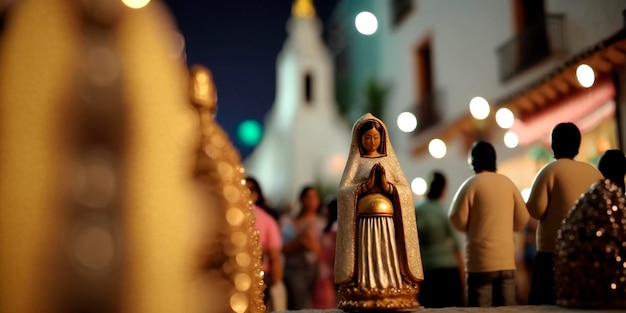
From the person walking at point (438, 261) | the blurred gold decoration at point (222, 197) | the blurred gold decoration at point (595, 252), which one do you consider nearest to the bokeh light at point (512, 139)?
the person walking at point (438, 261)

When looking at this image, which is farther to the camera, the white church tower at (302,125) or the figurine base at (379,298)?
the white church tower at (302,125)

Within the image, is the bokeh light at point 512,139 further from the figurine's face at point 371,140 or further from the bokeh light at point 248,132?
the bokeh light at point 248,132

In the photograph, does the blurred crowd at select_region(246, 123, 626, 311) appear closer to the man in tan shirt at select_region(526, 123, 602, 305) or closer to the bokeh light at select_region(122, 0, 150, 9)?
the man in tan shirt at select_region(526, 123, 602, 305)

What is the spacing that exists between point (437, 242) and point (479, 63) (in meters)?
7.13

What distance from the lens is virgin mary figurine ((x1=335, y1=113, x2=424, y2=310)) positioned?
370cm

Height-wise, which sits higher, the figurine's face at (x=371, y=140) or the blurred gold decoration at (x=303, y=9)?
the blurred gold decoration at (x=303, y=9)

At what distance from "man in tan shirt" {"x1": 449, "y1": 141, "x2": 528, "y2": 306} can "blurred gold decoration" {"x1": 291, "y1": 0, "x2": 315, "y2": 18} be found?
22.5m

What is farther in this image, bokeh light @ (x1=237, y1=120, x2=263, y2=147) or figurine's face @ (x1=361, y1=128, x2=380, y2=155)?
bokeh light @ (x1=237, y1=120, x2=263, y2=147)

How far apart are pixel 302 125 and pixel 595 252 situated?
2038 centimetres

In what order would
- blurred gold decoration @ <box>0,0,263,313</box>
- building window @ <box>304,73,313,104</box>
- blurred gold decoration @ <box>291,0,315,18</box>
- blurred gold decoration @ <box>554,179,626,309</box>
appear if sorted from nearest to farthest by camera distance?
blurred gold decoration @ <box>0,0,263,313</box>, blurred gold decoration @ <box>554,179,626,309</box>, building window @ <box>304,73,313,104</box>, blurred gold decoration @ <box>291,0,315,18</box>

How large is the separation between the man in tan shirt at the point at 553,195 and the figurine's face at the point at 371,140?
123 cm

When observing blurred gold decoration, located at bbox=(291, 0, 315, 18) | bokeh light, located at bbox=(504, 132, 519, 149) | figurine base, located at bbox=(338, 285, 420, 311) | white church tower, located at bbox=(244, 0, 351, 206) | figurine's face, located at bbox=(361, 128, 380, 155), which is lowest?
figurine base, located at bbox=(338, 285, 420, 311)

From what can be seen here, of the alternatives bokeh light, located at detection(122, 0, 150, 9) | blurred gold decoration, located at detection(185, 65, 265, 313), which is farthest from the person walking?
bokeh light, located at detection(122, 0, 150, 9)

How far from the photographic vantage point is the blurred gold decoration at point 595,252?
11.8 ft
